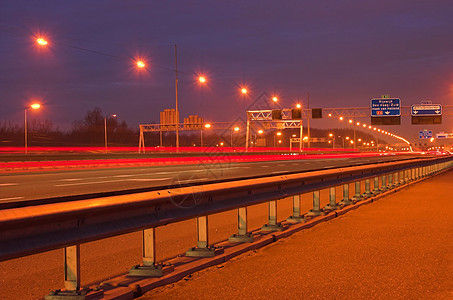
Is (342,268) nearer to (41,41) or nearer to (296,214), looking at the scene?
(296,214)

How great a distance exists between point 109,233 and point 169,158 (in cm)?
3676

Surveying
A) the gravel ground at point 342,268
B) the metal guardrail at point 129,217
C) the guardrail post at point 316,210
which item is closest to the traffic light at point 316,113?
the guardrail post at point 316,210

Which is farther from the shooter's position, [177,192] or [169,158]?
[169,158]

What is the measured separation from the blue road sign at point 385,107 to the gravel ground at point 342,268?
57248 mm

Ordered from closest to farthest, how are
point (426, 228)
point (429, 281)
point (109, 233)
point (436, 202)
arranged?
point (109, 233)
point (429, 281)
point (426, 228)
point (436, 202)

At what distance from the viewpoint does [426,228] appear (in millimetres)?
9328

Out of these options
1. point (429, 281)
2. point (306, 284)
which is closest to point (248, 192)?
point (306, 284)

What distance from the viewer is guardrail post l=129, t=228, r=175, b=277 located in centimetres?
566

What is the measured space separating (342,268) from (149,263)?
2228 millimetres

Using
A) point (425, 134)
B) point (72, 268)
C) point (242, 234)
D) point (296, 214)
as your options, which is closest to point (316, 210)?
point (296, 214)

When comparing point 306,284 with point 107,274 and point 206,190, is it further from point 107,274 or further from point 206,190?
point 107,274

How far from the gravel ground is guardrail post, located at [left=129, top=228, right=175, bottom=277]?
0.26 m

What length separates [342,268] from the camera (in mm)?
6262

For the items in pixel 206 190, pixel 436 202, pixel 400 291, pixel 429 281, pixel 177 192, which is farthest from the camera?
pixel 436 202
